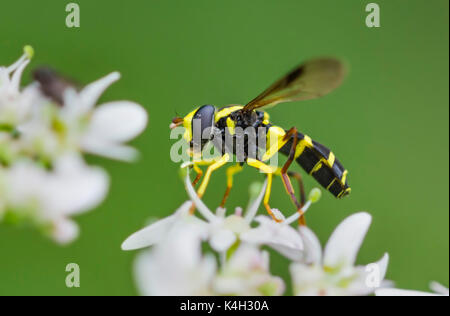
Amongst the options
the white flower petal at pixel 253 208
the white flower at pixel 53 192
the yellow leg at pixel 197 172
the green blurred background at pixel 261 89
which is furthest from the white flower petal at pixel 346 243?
the green blurred background at pixel 261 89

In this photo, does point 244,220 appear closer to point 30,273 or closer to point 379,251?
point 30,273

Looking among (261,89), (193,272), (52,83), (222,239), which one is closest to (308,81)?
(222,239)

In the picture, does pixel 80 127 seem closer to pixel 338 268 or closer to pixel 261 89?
pixel 338 268

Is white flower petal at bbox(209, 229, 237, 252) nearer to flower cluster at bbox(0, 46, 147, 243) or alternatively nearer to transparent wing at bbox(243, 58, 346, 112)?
flower cluster at bbox(0, 46, 147, 243)

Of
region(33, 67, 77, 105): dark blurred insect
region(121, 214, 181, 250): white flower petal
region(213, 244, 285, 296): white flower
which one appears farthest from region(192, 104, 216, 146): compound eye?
region(213, 244, 285, 296): white flower

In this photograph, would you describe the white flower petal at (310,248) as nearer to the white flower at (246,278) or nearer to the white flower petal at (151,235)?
the white flower at (246,278)

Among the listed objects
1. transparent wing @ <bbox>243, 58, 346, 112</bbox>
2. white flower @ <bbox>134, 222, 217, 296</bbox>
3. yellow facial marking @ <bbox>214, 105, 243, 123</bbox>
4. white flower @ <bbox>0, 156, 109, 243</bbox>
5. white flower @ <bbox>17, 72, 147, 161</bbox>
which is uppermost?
yellow facial marking @ <bbox>214, 105, 243, 123</bbox>
